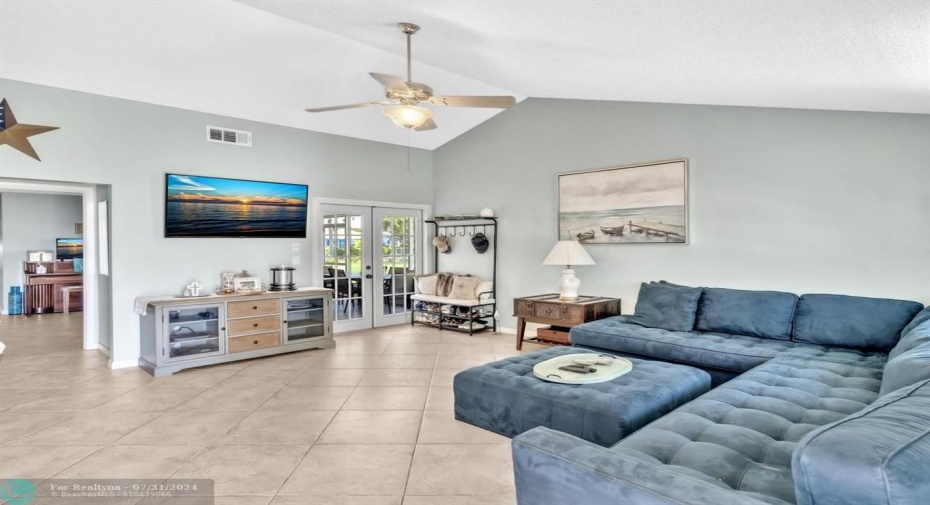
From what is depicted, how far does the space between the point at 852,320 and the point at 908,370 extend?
→ 75.4 inches

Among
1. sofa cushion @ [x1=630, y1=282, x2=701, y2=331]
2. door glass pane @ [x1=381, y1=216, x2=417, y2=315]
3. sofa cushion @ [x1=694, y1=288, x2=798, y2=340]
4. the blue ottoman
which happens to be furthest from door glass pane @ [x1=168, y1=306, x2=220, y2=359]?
sofa cushion @ [x1=694, y1=288, x2=798, y2=340]

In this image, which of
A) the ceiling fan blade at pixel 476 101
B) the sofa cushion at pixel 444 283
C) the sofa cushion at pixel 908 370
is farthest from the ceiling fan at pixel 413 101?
the sofa cushion at pixel 444 283

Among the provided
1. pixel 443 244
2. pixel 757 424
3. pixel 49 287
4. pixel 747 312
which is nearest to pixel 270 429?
pixel 757 424

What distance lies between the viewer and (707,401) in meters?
2.44

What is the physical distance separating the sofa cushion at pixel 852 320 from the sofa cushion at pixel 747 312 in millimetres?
94

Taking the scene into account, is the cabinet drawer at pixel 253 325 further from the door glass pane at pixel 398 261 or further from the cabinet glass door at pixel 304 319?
the door glass pane at pixel 398 261

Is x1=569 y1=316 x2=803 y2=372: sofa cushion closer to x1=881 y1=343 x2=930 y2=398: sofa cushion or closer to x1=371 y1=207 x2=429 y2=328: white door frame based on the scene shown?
x1=881 y1=343 x2=930 y2=398: sofa cushion

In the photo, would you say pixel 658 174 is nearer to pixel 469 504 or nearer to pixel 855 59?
pixel 855 59

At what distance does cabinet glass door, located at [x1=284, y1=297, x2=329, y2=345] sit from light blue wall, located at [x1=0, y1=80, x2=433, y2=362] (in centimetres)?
62

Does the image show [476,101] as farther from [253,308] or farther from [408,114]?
[253,308]

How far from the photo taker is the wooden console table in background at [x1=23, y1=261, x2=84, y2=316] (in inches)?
341

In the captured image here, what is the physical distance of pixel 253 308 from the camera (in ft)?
17.4

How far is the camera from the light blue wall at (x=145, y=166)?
454cm

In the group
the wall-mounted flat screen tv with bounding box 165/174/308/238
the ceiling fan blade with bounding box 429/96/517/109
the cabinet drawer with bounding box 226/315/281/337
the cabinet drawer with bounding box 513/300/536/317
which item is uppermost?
the ceiling fan blade with bounding box 429/96/517/109
